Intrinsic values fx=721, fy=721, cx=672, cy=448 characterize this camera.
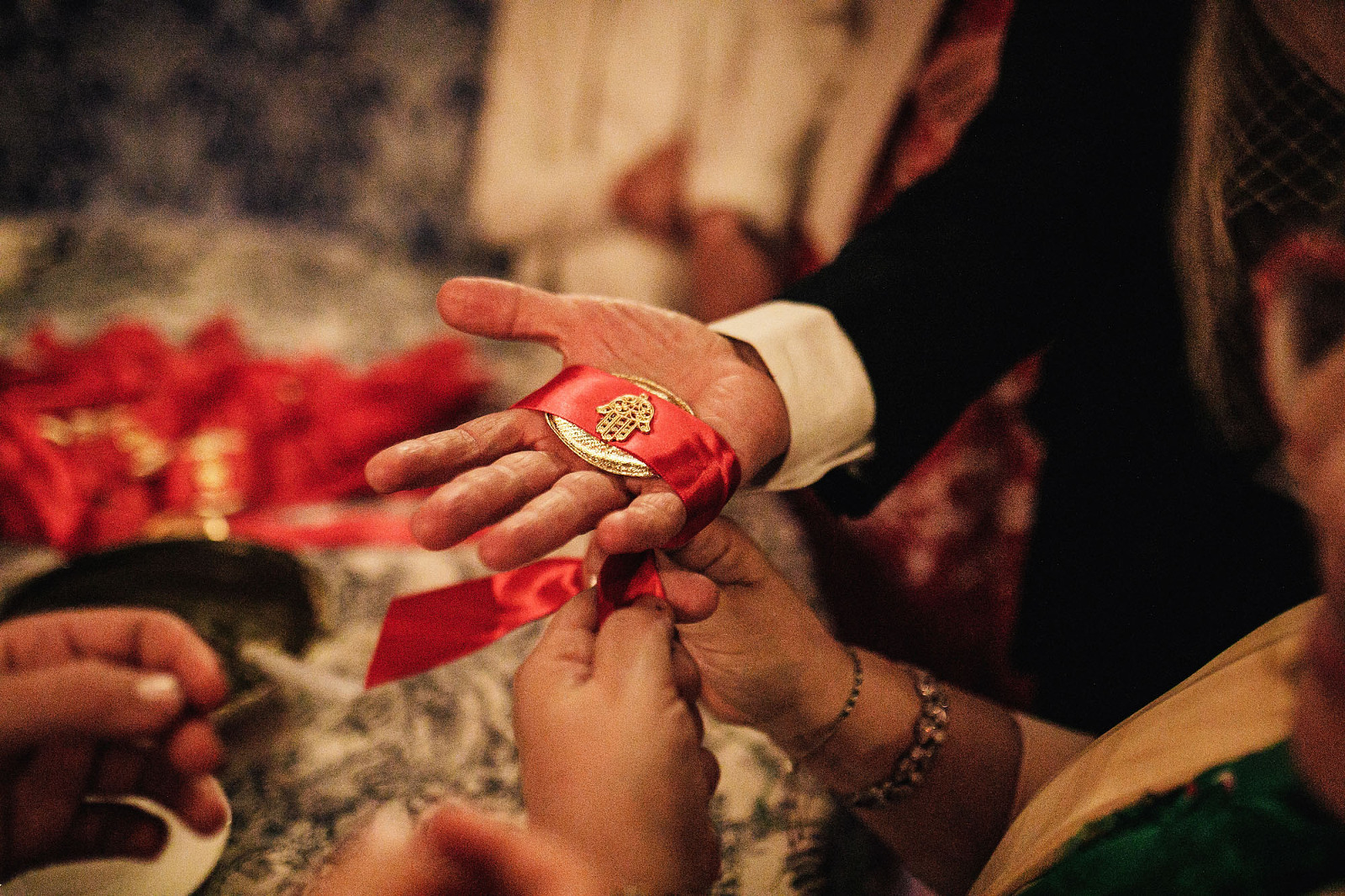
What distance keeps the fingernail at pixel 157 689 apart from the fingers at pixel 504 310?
0.35m

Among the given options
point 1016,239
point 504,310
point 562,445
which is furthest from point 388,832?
point 1016,239

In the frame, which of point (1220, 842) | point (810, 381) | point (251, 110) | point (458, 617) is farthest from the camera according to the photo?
point (251, 110)

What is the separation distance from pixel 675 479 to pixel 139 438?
1073mm

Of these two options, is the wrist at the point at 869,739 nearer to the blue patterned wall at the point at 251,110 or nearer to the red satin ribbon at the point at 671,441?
the red satin ribbon at the point at 671,441

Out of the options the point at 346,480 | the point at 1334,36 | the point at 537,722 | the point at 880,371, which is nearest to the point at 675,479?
the point at 537,722

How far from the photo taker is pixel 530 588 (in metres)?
0.57

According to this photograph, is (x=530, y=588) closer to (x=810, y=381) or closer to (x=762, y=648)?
(x=762, y=648)

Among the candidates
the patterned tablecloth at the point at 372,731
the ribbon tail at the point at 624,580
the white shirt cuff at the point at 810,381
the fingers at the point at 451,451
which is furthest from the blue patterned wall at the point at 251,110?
the ribbon tail at the point at 624,580

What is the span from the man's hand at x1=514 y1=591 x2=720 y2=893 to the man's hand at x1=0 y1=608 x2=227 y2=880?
1.01 ft

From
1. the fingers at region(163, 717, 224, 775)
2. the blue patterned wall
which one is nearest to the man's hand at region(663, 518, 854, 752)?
the fingers at region(163, 717, 224, 775)

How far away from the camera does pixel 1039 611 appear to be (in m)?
0.78

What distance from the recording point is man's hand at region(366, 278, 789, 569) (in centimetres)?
44

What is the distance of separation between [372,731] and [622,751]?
0.48m

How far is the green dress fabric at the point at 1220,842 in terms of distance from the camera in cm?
33
